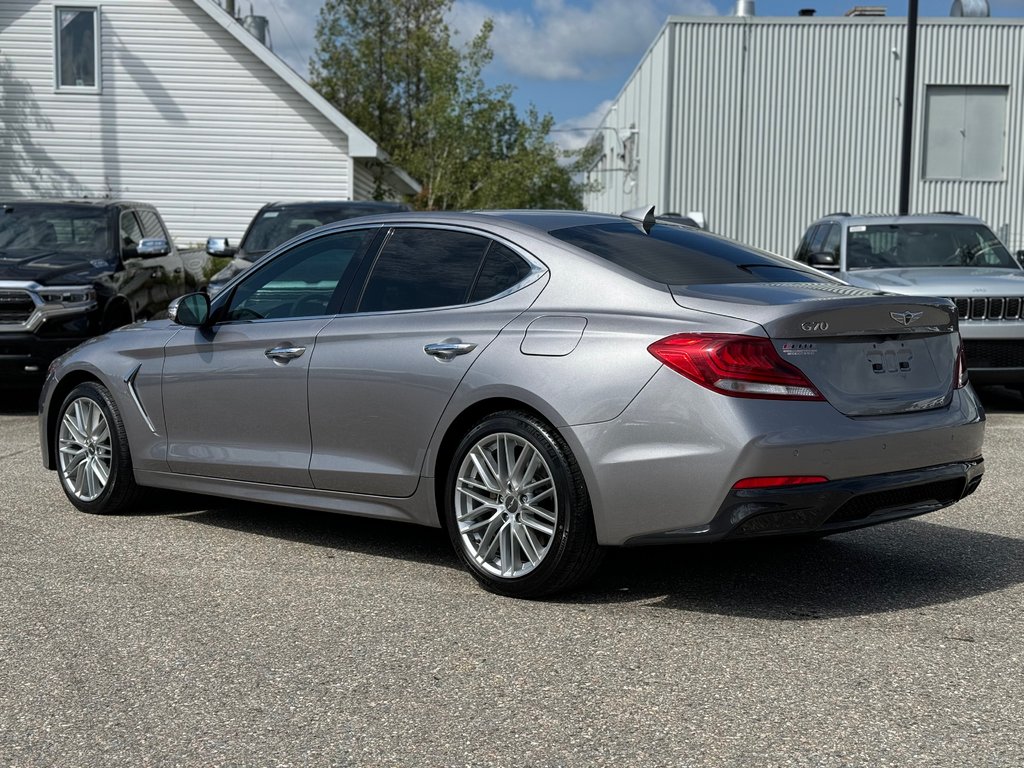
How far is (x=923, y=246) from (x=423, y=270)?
871 cm

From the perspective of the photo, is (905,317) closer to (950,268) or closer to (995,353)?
(995,353)

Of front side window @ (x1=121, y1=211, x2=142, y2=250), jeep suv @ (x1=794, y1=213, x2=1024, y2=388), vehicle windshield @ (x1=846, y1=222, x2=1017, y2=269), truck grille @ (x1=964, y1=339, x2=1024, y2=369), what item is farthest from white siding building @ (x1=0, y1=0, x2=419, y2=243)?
truck grille @ (x1=964, y1=339, x2=1024, y2=369)

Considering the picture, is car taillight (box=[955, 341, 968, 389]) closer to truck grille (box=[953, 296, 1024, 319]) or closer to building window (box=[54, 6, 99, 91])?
truck grille (box=[953, 296, 1024, 319])

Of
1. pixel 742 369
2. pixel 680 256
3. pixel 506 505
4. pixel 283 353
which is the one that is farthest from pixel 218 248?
pixel 742 369

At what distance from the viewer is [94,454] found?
24.0 ft

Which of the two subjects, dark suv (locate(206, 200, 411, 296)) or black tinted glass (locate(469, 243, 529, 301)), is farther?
dark suv (locate(206, 200, 411, 296))

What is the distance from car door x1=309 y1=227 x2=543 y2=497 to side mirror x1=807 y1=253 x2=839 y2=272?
24.3 feet

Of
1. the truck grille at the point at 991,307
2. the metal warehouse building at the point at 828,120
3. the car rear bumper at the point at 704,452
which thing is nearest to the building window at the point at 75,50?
the metal warehouse building at the point at 828,120

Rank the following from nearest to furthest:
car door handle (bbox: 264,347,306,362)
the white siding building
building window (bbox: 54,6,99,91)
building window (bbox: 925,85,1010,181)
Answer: car door handle (bbox: 264,347,306,362) → the white siding building → building window (bbox: 54,6,99,91) → building window (bbox: 925,85,1010,181)

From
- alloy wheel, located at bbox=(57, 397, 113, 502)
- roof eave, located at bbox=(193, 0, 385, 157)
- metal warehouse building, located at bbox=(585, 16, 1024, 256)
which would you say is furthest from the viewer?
metal warehouse building, located at bbox=(585, 16, 1024, 256)

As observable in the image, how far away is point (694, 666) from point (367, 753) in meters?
1.26

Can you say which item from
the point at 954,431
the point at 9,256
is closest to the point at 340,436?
the point at 954,431

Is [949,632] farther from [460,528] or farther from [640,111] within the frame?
[640,111]

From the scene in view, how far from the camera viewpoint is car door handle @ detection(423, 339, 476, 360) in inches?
217
